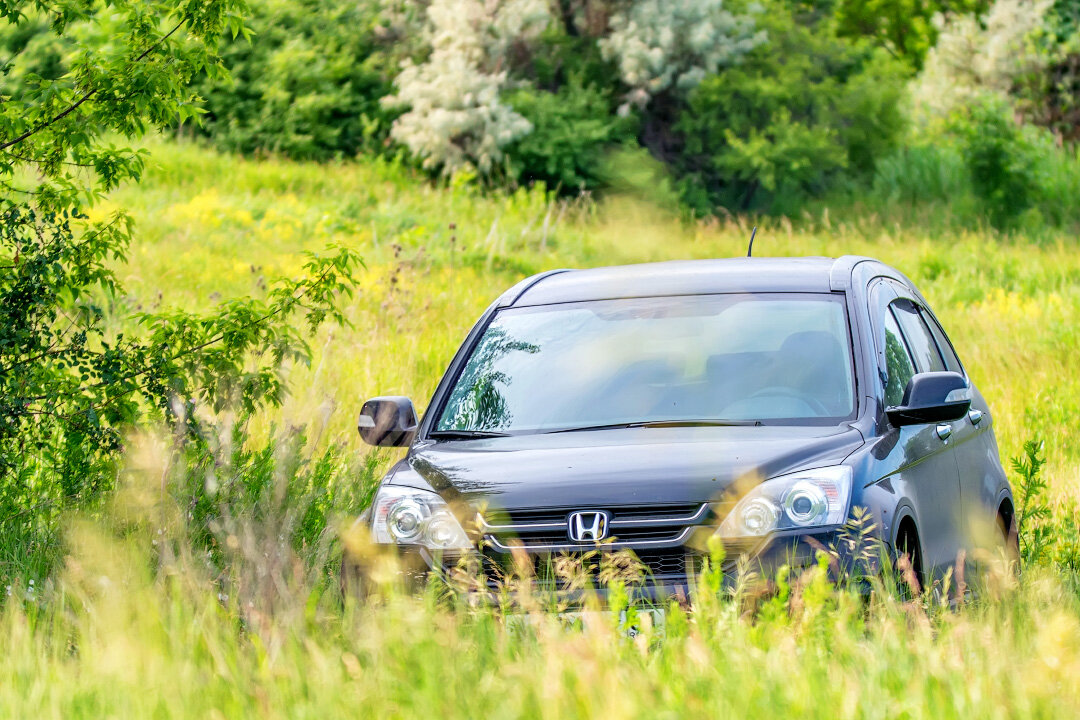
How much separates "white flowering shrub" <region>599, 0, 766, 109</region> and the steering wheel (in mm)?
22660

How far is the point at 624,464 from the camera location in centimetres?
469

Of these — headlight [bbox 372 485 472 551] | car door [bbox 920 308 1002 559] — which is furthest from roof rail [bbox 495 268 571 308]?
car door [bbox 920 308 1002 559]

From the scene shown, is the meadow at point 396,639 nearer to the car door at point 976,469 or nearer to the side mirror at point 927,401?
the car door at point 976,469

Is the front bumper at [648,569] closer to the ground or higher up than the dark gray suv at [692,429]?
closer to the ground

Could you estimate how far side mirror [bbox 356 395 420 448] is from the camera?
569 cm

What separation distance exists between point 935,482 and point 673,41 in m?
23.2

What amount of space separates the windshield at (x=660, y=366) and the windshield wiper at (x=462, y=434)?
44mm

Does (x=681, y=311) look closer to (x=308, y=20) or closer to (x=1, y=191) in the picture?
(x=1, y=191)

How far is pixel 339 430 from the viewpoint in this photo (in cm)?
969

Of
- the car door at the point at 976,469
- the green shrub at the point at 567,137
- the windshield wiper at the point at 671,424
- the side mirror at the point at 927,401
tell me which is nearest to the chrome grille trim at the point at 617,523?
the windshield wiper at the point at 671,424

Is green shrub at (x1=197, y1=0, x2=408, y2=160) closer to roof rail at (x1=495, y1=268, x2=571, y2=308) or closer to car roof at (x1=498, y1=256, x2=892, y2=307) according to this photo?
roof rail at (x1=495, y1=268, x2=571, y2=308)

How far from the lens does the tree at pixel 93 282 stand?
250 inches

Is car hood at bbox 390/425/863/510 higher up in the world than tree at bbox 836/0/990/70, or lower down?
lower down

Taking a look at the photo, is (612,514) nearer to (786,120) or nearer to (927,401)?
(927,401)
